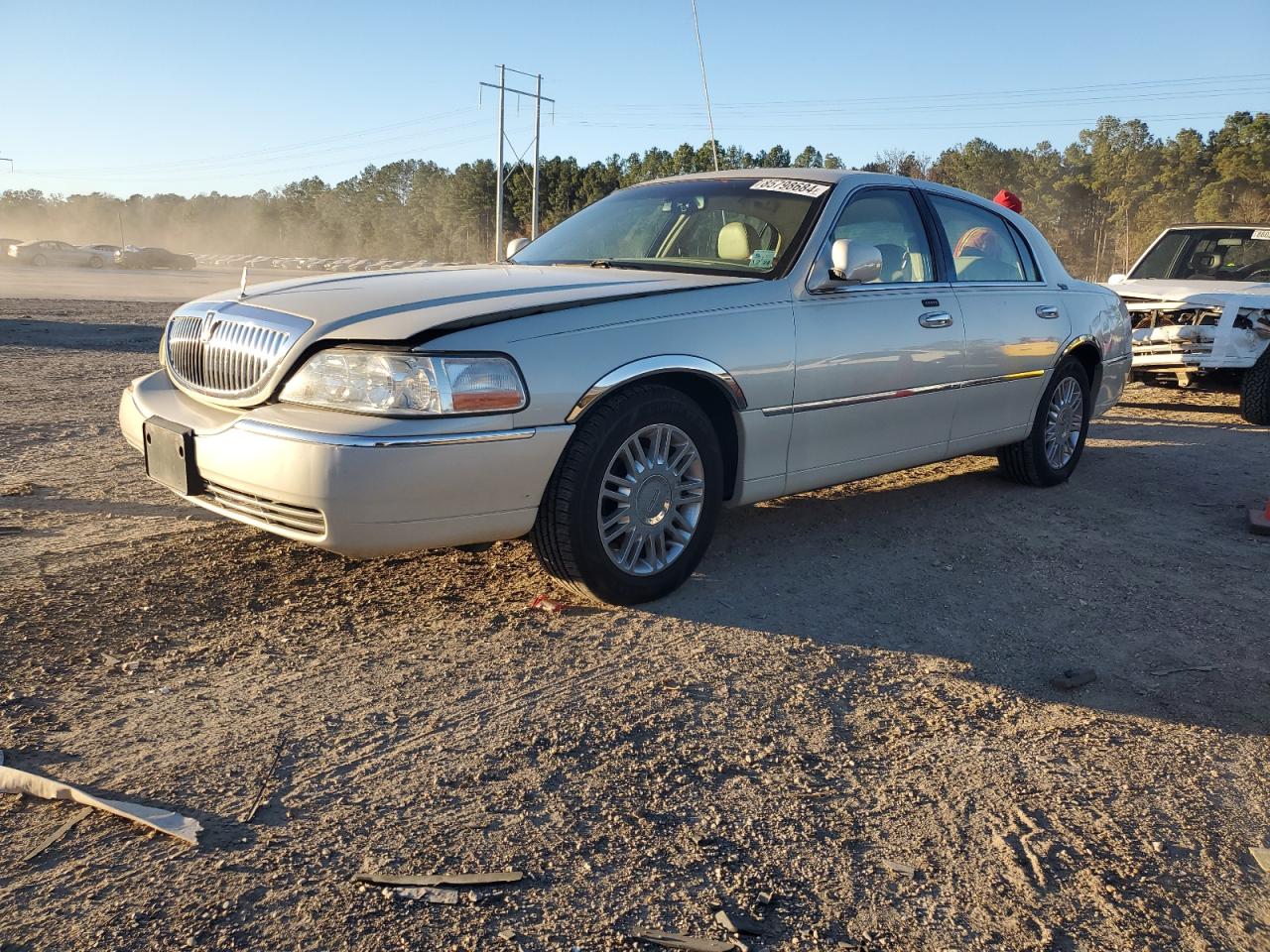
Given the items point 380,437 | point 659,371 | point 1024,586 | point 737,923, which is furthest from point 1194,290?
point 737,923

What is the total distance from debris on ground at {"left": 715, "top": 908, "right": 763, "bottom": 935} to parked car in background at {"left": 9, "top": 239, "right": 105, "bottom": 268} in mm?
51733

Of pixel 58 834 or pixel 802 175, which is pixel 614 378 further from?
pixel 58 834

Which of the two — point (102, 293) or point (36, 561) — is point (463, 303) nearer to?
point (36, 561)

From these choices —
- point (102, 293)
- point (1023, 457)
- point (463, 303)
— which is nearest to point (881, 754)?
point (463, 303)

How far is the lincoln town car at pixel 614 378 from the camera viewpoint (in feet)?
10.3

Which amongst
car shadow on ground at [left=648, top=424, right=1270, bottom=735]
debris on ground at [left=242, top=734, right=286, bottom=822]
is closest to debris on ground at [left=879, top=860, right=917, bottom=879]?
car shadow on ground at [left=648, top=424, right=1270, bottom=735]

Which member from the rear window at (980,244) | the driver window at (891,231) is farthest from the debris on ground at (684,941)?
the rear window at (980,244)

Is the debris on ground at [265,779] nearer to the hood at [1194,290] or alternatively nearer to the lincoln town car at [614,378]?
the lincoln town car at [614,378]

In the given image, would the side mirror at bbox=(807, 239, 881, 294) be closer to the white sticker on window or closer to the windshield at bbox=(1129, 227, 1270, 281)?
the white sticker on window

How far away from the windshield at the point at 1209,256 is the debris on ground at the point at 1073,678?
26.5 ft

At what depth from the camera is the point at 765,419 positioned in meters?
3.96

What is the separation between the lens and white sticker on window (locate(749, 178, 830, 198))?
452 cm

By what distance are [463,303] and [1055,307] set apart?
3674 millimetres

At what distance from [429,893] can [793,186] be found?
3496 mm
